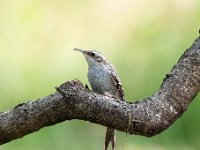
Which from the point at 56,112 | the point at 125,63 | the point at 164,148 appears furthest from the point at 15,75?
the point at 56,112

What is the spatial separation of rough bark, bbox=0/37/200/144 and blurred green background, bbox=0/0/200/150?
181cm

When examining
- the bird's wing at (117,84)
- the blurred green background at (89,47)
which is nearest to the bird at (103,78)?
the bird's wing at (117,84)

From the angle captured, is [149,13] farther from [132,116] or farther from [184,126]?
[132,116]

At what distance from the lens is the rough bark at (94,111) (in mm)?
2061

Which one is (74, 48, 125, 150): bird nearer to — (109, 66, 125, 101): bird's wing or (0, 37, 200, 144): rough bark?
(109, 66, 125, 101): bird's wing

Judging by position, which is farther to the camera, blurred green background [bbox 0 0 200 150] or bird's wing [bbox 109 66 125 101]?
blurred green background [bbox 0 0 200 150]

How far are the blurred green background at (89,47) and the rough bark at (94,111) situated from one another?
5.95ft

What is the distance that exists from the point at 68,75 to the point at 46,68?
0.19 meters

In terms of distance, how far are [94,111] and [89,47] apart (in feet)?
7.84

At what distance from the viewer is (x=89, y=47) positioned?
4430 mm

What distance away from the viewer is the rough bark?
2.06 metres

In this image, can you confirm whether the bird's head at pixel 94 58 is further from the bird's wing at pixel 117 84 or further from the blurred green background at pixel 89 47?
the blurred green background at pixel 89 47

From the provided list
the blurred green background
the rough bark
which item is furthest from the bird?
the blurred green background

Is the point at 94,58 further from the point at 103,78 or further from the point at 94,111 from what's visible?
the point at 94,111
